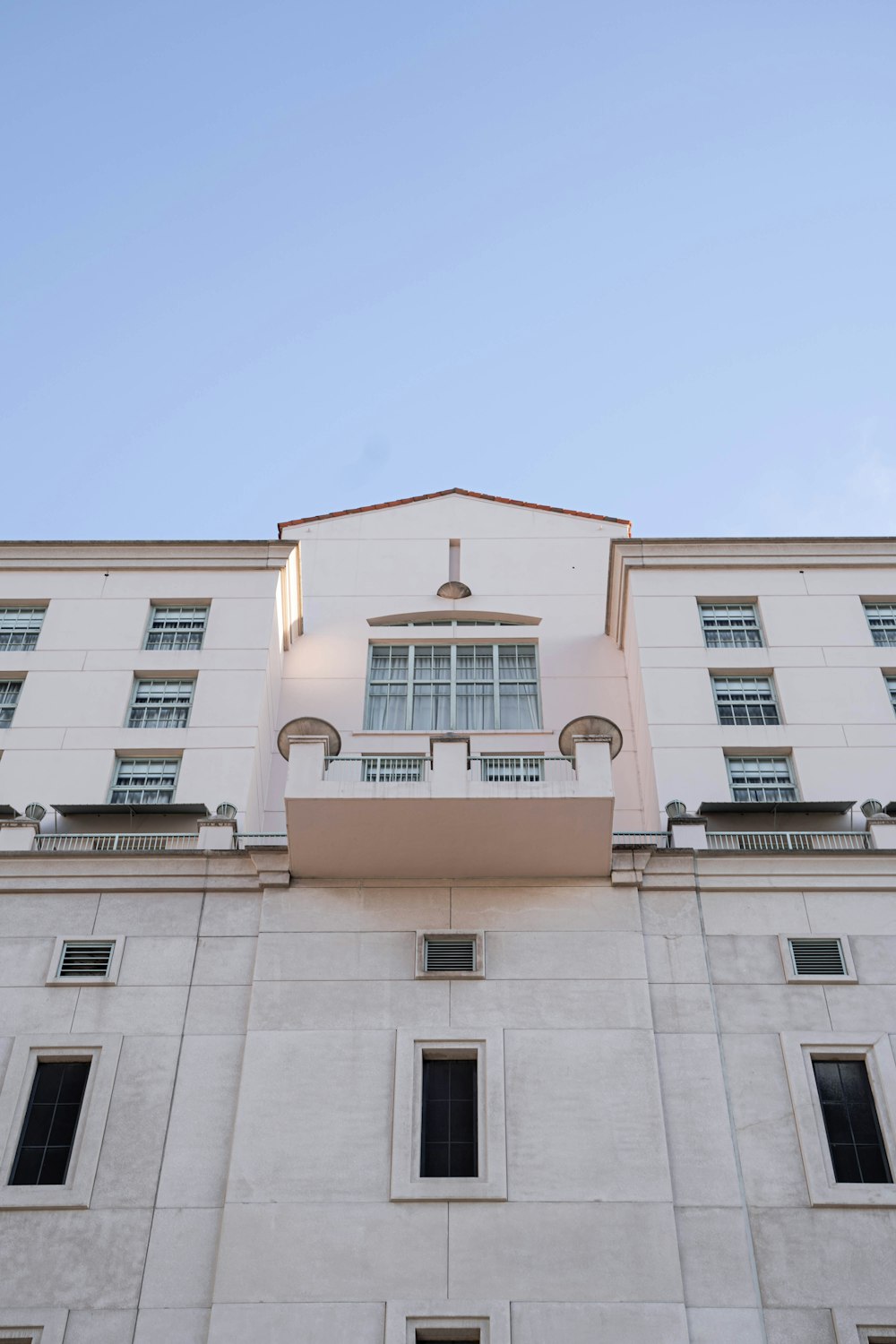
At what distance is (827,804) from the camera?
2038cm

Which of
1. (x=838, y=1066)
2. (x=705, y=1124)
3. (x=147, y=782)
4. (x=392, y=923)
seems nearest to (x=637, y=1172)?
(x=705, y=1124)

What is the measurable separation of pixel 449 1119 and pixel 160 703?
407 inches

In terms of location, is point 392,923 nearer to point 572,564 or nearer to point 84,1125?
point 84,1125

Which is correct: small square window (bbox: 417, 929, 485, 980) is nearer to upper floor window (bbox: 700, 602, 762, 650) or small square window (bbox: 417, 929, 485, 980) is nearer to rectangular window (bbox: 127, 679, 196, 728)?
rectangular window (bbox: 127, 679, 196, 728)

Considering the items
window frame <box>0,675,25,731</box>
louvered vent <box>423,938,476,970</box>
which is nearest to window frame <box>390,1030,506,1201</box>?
louvered vent <box>423,938,476,970</box>

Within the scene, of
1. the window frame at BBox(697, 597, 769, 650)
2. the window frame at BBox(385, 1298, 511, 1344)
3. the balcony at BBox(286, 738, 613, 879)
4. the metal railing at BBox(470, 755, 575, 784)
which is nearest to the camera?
the window frame at BBox(385, 1298, 511, 1344)

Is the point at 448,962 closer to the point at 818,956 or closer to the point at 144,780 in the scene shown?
the point at 818,956

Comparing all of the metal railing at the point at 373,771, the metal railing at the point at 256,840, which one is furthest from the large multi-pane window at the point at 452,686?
the metal railing at the point at 256,840

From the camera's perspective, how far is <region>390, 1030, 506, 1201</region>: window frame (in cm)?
1548

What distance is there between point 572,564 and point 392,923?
12051 mm

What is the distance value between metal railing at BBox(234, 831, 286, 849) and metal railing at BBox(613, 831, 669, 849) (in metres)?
5.53

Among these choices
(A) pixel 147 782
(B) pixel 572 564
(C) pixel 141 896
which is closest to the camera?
(C) pixel 141 896

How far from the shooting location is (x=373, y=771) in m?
20.8

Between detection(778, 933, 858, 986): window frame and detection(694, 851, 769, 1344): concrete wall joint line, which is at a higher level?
detection(778, 933, 858, 986): window frame
